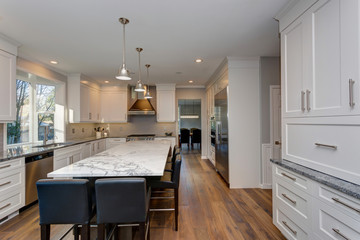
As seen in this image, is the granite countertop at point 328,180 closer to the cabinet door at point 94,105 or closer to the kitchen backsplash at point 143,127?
the kitchen backsplash at point 143,127

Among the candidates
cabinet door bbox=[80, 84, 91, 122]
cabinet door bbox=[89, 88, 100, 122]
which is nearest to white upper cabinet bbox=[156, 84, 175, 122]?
cabinet door bbox=[89, 88, 100, 122]

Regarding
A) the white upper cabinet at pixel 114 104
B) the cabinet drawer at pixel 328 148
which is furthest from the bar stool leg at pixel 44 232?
the white upper cabinet at pixel 114 104

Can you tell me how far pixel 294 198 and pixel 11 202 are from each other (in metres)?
3.31

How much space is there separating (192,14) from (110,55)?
1.83m

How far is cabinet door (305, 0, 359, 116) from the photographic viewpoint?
115 cm

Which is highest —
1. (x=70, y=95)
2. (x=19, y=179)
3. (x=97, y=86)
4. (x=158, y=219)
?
(x=97, y=86)

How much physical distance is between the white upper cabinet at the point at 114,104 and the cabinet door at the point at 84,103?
28.6 inches

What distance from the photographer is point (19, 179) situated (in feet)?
7.82

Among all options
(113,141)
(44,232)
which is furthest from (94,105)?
(44,232)

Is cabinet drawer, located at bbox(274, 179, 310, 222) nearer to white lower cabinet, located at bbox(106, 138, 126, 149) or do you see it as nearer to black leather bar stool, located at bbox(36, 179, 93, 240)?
black leather bar stool, located at bbox(36, 179, 93, 240)

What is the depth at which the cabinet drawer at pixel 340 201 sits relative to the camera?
1027 millimetres

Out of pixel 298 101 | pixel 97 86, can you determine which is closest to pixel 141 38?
pixel 298 101

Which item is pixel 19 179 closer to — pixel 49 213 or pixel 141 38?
pixel 49 213

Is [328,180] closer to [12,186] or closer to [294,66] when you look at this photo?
[294,66]
